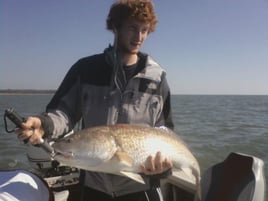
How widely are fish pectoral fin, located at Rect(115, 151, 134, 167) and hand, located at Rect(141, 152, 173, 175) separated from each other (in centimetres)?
13

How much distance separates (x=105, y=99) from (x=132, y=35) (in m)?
0.59

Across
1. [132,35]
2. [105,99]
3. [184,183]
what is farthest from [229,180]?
[132,35]

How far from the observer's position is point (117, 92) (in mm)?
3328

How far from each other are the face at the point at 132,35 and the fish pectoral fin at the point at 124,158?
955 millimetres

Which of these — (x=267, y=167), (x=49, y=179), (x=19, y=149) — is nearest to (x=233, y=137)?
(x=267, y=167)

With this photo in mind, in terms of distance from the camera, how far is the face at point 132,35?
10.8ft

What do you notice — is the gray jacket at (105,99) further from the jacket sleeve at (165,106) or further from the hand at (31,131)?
the hand at (31,131)

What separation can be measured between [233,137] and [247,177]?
16.9 metres


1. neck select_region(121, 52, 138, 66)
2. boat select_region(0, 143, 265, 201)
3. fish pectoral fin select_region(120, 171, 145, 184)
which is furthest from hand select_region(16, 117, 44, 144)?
neck select_region(121, 52, 138, 66)

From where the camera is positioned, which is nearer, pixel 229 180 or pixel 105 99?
pixel 105 99

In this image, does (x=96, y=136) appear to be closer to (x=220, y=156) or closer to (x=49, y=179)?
(x=49, y=179)

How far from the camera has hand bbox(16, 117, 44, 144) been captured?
262cm

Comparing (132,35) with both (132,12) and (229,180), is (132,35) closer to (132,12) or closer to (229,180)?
(132,12)

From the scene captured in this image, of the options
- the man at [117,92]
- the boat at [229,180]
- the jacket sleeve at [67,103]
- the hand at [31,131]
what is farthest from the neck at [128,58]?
the boat at [229,180]
